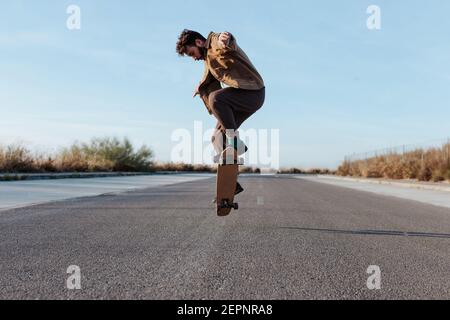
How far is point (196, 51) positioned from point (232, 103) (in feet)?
2.19

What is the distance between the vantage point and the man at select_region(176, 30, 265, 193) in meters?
5.17

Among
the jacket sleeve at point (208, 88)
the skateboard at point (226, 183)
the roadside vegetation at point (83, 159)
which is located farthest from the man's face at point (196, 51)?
the roadside vegetation at point (83, 159)

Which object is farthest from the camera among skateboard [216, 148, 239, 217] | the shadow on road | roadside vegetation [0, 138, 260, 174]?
roadside vegetation [0, 138, 260, 174]

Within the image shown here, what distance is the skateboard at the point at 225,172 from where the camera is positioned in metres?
5.20

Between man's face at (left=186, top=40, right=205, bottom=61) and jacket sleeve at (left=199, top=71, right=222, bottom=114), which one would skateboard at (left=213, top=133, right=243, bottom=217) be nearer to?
jacket sleeve at (left=199, top=71, right=222, bottom=114)

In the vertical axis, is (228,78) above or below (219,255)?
above

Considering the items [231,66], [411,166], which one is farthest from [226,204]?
[411,166]

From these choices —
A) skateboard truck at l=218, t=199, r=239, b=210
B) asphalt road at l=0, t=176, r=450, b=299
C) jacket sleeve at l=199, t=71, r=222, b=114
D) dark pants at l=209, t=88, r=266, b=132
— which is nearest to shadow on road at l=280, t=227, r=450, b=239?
asphalt road at l=0, t=176, r=450, b=299

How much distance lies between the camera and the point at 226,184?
209 inches

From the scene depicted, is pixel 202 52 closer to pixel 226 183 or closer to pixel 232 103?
pixel 232 103

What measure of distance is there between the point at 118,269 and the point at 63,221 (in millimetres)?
3671

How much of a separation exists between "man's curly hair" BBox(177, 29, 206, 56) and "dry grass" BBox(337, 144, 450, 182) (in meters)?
23.1

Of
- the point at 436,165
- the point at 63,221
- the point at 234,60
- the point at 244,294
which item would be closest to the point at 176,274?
the point at 244,294

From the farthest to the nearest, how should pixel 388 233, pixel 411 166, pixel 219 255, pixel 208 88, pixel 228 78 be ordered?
pixel 411 166 → pixel 388 233 → pixel 208 88 → pixel 228 78 → pixel 219 255
